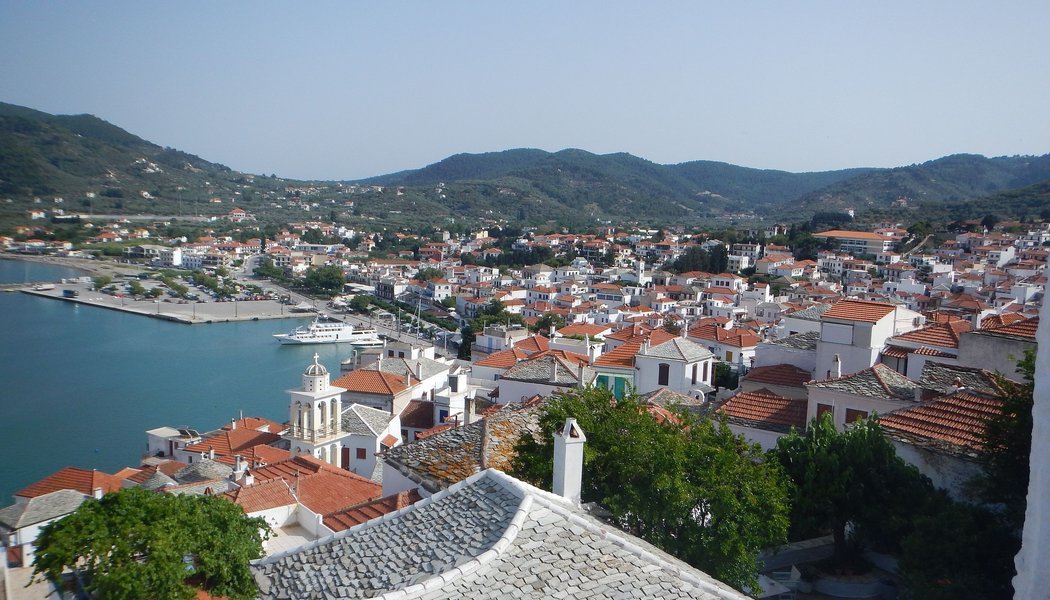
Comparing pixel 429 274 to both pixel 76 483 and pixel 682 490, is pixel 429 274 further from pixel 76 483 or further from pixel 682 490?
pixel 682 490

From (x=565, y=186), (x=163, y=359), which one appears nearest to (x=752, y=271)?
(x=163, y=359)

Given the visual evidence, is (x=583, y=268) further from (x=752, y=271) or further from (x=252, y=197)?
(x=252, y=197)

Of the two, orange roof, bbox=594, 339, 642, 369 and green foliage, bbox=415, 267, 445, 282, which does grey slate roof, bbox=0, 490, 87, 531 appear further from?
green foliage, bbox=415, 267, 445, 282

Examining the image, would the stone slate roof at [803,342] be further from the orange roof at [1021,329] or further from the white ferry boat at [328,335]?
the white ferry boat at [328,335]

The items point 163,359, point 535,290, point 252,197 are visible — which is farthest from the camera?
point 252,197

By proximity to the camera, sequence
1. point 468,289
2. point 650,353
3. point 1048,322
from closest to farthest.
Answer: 1. point 1048,322
2. point 650,353
3. point 468,289

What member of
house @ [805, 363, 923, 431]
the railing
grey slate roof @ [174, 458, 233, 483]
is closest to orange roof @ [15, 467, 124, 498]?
grey slate roof @ [174, 458, 233, 483]

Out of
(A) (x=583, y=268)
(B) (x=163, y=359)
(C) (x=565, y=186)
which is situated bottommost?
(B) (x=163, y=359)
